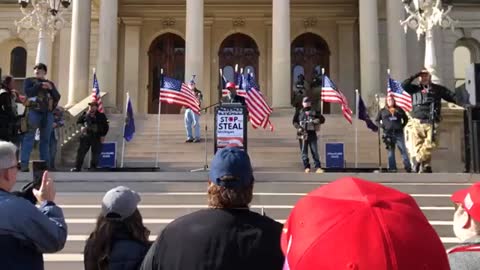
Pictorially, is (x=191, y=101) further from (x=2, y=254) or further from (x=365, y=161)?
(x=2, y=254)

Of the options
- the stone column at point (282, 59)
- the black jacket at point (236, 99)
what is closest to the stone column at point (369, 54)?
the stone column at point (282, 59)

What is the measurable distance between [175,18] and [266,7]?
4653 millimetres

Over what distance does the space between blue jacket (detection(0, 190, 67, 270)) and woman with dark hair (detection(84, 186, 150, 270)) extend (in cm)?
29

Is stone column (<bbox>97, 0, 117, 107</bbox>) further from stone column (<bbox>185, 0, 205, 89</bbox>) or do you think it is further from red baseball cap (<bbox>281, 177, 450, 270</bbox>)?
red baseball cap (<bbox>281, 177, 450, 270</bbox>)

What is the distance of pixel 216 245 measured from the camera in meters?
2.56

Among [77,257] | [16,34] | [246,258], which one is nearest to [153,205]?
[77,257]

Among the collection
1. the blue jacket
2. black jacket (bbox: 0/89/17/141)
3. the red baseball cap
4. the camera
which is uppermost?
black jacket (bbox: 0/89/17/141)

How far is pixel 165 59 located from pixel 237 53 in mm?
3725

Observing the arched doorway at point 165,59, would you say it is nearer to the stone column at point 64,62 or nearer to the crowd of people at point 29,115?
the stone column at point 64,62

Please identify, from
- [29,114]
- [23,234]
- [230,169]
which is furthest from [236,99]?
[230,169]

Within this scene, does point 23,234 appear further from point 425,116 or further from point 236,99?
point 236,99

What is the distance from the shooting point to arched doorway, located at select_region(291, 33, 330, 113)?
96.0 feet

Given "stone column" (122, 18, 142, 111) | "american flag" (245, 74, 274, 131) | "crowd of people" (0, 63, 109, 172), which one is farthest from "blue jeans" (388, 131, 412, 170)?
"stone column" (122, 18, 142, 111)

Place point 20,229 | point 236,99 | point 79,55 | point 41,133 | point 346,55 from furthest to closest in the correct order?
point 346,55
point 79,55
point 236,99
point 41,133
point 20,229
